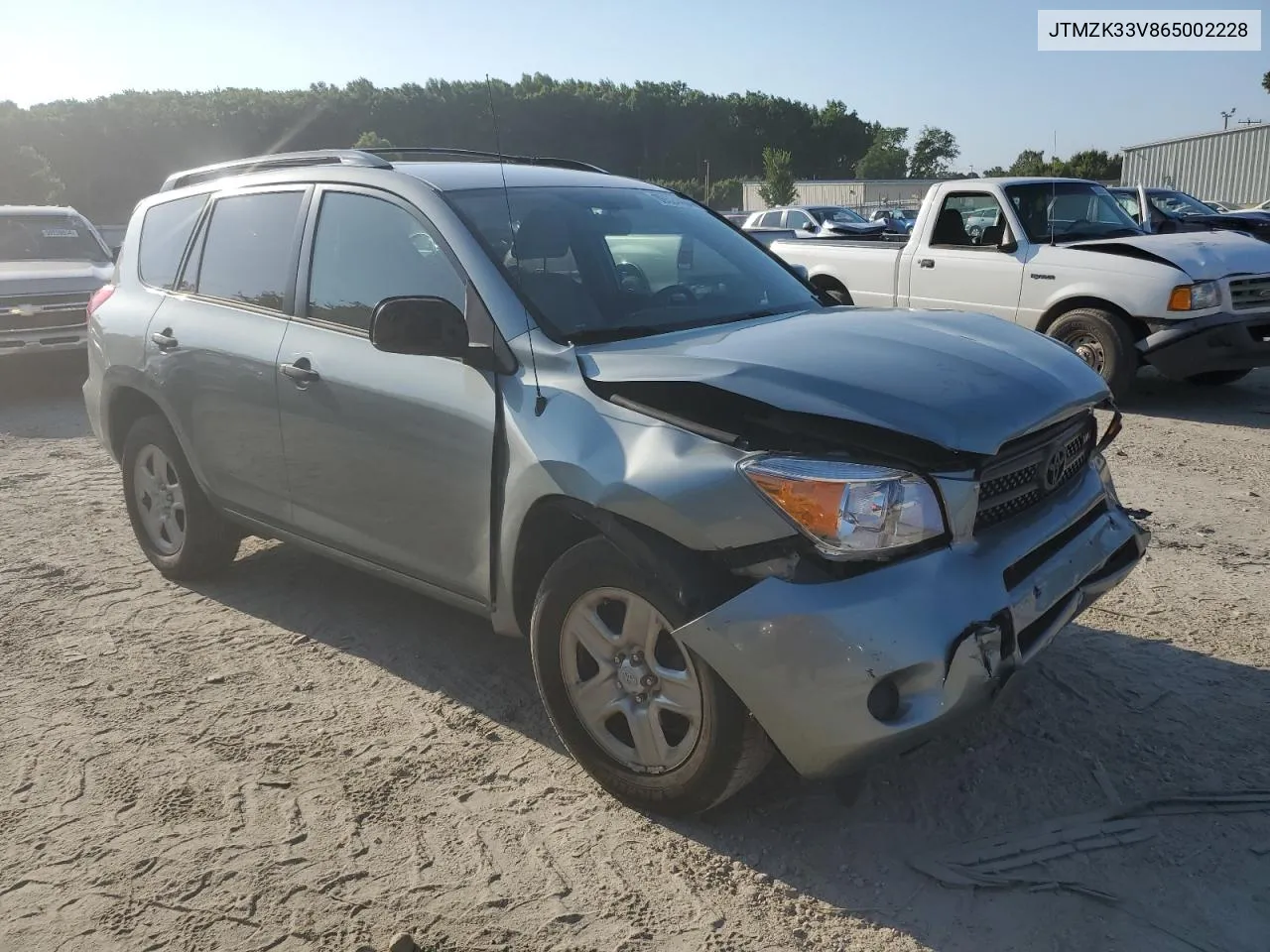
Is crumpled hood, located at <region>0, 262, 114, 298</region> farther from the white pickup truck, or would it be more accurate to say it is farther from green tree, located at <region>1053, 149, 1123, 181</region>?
green tree, located at <region>1053, 149, 1123, 181</region>

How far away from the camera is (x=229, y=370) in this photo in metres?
4.28

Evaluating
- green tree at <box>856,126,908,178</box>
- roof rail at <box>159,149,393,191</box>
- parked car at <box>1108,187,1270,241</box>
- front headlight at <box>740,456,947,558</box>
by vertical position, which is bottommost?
front headlight at <box>740,456,947,558</box>

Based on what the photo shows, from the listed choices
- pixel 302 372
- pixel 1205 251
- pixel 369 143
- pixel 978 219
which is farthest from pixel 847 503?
pixel 369 143

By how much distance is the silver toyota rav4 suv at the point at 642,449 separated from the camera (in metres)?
2.57

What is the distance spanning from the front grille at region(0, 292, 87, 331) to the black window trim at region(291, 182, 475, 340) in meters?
8.34

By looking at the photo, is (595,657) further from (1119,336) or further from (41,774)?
(1119,336)

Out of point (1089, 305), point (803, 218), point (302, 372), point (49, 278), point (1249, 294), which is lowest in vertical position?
point (302, 372)

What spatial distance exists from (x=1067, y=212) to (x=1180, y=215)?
27.5ft

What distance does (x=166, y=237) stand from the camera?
5.00m

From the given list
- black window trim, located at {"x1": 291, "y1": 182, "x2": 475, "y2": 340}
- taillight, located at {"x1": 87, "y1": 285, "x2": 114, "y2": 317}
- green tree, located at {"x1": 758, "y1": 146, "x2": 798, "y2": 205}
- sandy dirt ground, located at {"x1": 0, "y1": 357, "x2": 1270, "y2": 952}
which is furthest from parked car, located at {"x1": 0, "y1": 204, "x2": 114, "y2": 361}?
green tree, located at {"x1": 758, "y1": 146, "x2": 798, "y2": 205}

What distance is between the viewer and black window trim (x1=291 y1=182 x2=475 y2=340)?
360 cm

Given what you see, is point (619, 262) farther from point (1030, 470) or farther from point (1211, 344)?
point (1211, 344)

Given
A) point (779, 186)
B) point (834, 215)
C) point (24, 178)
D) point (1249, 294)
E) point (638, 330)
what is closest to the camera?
point (638, 330)

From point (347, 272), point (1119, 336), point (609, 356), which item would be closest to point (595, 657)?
point (609, 356)
